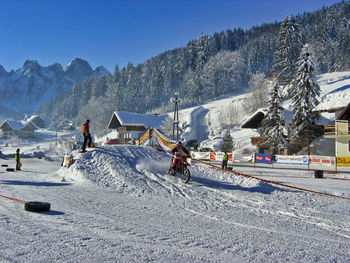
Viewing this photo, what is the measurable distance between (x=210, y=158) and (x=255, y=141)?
1119 cm

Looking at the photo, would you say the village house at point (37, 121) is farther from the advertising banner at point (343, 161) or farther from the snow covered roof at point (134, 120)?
the advertising banner at point (343, 161)

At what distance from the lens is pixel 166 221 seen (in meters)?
6.83

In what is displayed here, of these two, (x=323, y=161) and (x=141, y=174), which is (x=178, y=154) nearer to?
(x=141, y=174)

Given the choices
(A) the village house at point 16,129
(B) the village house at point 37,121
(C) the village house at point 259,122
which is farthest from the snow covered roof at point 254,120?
(B) the village house at point 37,121

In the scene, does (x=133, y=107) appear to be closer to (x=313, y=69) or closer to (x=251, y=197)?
(x=313, y=69)

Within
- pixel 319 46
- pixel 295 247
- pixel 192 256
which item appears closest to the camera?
pixel 192 256

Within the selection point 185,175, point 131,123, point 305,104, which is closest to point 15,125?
point 131,123

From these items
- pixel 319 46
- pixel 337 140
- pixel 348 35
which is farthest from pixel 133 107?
pixel 337 140

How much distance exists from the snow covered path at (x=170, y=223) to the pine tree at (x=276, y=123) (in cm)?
2564

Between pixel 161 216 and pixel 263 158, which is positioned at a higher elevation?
pixel 263 158

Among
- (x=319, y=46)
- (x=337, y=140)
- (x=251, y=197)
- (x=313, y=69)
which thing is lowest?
(x=251, y=197)

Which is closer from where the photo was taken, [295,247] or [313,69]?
[295,247]

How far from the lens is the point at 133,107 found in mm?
116562

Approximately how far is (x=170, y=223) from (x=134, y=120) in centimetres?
5938
